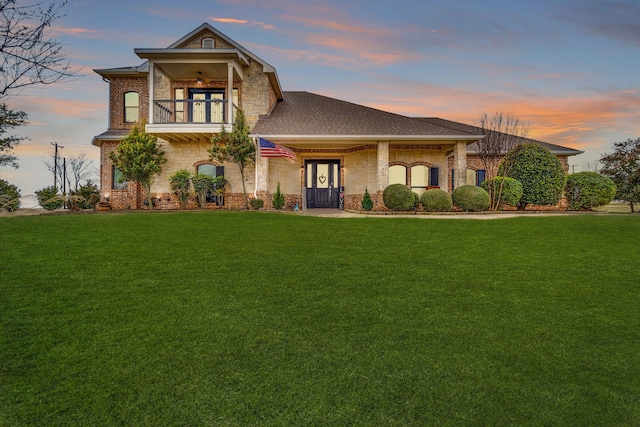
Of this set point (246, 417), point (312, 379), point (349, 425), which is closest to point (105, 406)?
point (246, 417)

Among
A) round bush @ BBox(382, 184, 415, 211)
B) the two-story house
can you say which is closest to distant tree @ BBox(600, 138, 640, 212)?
the two-story house

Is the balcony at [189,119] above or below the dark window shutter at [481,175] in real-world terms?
above

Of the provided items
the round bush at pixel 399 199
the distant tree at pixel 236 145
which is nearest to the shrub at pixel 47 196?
the distant tree at pixel 236 145

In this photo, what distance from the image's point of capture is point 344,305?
5.62 m

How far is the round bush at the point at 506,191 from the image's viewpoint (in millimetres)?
18516

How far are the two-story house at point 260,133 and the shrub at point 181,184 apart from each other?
1200mm

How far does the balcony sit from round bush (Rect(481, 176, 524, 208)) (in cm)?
1253

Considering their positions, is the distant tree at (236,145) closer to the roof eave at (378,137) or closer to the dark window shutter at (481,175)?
the roof eave at (378,137)

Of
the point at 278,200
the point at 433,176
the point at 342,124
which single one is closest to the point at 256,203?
the point at 278,200

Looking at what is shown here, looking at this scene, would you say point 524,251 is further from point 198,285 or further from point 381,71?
point 381,71

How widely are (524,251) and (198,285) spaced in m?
6.96

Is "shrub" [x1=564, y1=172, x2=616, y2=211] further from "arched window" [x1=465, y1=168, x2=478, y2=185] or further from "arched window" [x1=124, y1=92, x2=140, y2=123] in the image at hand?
"arched window" [x1=124, y1=92, x2=140, y2=123]

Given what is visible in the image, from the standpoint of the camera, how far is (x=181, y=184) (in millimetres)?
18672

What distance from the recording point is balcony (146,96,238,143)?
60.5ft
